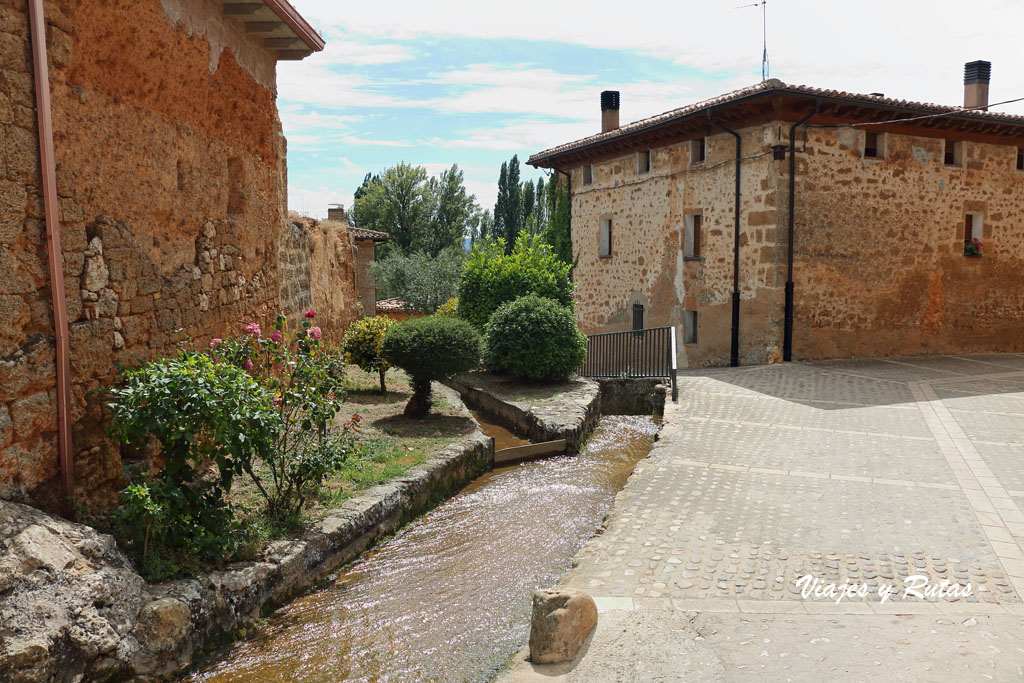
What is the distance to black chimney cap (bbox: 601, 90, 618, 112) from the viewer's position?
71.7 feet

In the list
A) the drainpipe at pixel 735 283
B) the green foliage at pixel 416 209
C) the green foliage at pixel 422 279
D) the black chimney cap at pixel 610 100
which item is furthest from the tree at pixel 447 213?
the drainpipe at pixel 735 283

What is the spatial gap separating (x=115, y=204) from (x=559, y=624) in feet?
13.8

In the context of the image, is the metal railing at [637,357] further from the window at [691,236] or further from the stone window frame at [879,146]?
the stone window frame at [879,146]

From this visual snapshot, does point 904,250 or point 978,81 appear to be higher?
point 978,81

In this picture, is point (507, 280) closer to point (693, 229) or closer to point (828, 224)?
point (693, 229)

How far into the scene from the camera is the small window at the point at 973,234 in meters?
16.9

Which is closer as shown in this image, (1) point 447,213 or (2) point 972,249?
(2) point 972,249

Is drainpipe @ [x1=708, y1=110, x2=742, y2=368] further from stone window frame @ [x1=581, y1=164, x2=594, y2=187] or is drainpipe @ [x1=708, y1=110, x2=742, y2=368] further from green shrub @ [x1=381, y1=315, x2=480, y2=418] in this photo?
green shrub @ [x1=381, y1=315, x2=480, y2=418]

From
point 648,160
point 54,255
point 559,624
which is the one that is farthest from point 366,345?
point 648,160

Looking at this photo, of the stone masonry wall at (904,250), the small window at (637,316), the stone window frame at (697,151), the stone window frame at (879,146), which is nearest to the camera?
the stone masonry wall at (904,250)

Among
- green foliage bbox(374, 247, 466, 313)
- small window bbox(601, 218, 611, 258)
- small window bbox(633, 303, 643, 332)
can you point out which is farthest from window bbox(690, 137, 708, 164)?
green foliage bbox(374, 247, 466, 313)

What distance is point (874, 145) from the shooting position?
1584 cm

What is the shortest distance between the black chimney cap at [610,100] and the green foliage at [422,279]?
40.4 feet

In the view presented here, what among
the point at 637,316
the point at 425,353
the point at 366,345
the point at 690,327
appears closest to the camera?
the point at 425,353
